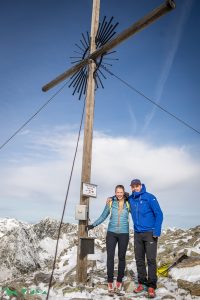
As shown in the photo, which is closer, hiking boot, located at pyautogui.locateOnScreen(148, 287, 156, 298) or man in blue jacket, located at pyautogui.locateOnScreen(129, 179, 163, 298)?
hiking boot, located at pyautogui.locateOnScreen(148, 287, 156, 298)

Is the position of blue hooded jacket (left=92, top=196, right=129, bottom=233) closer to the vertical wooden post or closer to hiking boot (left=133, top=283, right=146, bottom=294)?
the vertical wooden post

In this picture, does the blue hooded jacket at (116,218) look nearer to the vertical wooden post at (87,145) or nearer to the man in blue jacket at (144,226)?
the man in blue jacket at (144,226)

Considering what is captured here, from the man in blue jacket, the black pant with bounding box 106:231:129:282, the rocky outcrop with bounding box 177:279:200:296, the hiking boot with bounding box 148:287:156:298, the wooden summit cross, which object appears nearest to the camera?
the hiking boot with bounding box 148:287:156:298

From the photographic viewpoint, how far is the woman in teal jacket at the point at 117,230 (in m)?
6.80

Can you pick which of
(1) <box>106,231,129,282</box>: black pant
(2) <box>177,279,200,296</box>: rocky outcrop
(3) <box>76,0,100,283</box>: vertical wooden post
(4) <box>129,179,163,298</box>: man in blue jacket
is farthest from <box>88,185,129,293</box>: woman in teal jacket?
(2) <box>177,279,200,296</box>: rocky outcrop

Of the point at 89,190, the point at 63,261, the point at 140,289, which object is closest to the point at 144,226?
the point at 140,289

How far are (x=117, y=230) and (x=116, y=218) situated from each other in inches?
11.0

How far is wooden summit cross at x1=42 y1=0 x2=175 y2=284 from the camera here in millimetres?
7234

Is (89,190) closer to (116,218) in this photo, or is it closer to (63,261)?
(116,218)

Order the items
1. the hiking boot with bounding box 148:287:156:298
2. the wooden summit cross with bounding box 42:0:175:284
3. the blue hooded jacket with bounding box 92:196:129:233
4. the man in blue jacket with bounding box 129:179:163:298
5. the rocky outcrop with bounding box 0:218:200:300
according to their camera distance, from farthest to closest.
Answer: the wooden summit cross with bounding box 42:0:175:284
the rocky outcrop with bounding box 0:218:200:300
the blue hooded jacket with bounding box 92:196:129:233
the man in blue jacket with bounding box 129:179:163:298
the hiking boot with bounding box 148:287:156:298

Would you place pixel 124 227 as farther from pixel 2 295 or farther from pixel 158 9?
pixel 158 9

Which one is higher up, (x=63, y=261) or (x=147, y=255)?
(x=147, y=255)

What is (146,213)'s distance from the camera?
6.83 m

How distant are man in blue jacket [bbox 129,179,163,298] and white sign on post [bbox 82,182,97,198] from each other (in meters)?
1.18
